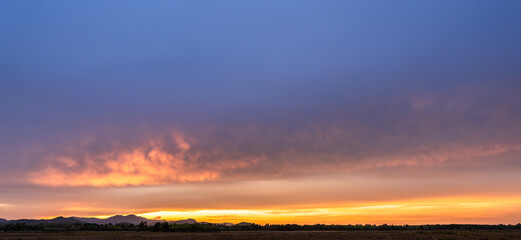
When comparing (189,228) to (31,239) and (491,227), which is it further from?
(491,227)

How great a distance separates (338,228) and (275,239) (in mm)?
49372

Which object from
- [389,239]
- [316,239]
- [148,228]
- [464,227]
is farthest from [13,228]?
[464,227]

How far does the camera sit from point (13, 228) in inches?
3120

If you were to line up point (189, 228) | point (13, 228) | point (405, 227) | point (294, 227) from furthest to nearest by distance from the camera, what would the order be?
1. point (405, 227)
2. point (294, 227)
3. point (189, 228)
4. point (13, 228)

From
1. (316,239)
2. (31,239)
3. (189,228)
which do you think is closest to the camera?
(31,239)

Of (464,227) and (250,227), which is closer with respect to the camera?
(250,227)

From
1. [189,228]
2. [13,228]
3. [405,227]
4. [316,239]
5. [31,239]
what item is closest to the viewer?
[31,239]

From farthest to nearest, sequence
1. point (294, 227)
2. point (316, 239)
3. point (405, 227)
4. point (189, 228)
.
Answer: point (405, 227), point (294, 227), point (189, 228), point (316, 239)

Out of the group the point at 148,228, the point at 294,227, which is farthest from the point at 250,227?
the point at 148,228

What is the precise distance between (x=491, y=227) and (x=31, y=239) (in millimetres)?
118303

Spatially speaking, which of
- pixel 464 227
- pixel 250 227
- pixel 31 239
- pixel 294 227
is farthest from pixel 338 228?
pixel 31 239

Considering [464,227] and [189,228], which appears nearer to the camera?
[189,228]

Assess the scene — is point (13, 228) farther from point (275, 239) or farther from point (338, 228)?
point (338, 228)

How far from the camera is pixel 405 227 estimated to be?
111m
